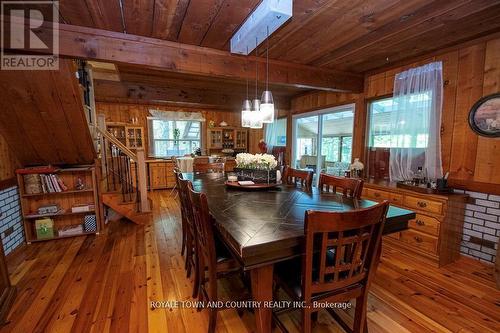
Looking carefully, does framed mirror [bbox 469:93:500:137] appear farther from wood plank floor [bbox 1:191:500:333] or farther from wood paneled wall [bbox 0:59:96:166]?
wood paneled wall [bbox 0:59:96:166]

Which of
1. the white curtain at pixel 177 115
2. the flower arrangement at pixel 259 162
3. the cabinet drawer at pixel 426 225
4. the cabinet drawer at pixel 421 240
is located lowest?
the cabinet drawer at pixel 421 240

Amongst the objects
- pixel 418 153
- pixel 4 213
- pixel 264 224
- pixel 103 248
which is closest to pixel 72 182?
pixel 4 213

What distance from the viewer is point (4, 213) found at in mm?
2537

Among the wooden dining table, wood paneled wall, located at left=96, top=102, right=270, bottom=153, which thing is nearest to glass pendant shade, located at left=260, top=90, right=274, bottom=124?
the wooden dining table

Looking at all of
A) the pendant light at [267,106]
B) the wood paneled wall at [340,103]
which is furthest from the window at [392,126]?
the pendant light at [267,106]

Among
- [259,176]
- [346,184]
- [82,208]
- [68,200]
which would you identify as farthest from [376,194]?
[68,200]

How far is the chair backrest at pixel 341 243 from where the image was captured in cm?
104

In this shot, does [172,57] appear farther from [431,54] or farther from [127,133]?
[127,133]

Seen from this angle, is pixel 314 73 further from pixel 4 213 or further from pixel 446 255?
pixel 4 213

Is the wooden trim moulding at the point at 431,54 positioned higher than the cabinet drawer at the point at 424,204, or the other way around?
the wooden trim moulding at the point at 431,54

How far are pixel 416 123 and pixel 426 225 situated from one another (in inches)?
50.0

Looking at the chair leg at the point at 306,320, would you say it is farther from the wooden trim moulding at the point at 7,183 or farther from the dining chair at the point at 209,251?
the wooden trim moulding at the point at 7,183

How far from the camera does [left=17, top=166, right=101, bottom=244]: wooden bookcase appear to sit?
2969mm

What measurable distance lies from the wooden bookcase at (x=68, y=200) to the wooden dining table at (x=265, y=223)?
2.16 m
